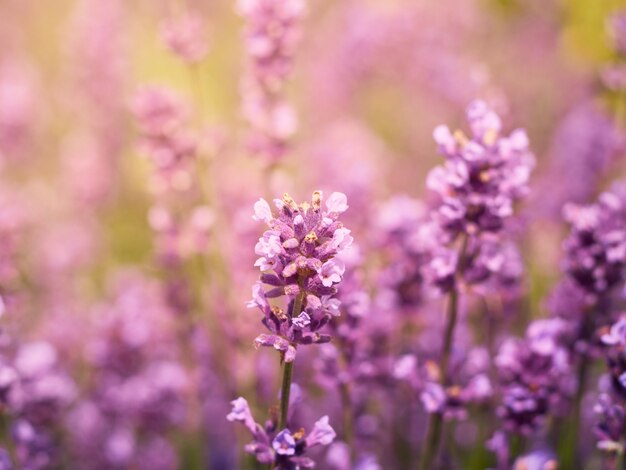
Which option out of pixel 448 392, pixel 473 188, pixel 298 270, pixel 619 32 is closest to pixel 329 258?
pixel 298 270

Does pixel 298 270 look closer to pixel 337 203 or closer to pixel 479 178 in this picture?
pixel 337 203

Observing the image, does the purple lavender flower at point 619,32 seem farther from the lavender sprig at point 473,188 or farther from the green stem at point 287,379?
the green stem at point 287,379

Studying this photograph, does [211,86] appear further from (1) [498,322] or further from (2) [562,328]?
(2) [562,328]

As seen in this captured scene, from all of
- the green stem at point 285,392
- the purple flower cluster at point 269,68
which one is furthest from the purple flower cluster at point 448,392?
the purple flower cluster at point 269,68

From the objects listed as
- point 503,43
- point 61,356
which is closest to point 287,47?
point 61,356

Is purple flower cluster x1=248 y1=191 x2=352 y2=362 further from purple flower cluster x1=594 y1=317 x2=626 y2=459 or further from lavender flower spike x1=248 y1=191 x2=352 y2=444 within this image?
purple flower cluster x1=594 y1=317 x2=626 y2=459

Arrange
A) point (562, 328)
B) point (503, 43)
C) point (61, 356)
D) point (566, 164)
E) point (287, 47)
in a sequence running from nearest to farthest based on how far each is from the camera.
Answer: point (562, 328) → point (287, 47) → point (61, 356) → point (566, 164) → point (503, 43)

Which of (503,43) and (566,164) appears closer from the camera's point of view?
(566,164)
